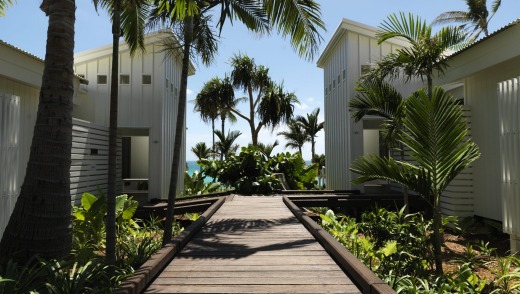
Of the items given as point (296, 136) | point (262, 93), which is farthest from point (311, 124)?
point (262, 93)

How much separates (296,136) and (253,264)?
31704 millimetres

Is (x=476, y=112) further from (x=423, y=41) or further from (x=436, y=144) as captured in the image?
(x=436, y=144)

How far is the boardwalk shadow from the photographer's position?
5319 mm

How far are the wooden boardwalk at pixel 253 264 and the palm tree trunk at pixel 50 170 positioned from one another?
159cm

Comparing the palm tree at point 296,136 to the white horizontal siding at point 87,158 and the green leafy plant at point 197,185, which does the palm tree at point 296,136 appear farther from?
the white horizontal siding at point 87,158

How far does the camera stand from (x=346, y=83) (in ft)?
44.9

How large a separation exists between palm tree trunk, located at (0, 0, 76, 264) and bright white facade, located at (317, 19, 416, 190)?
9.49 meters

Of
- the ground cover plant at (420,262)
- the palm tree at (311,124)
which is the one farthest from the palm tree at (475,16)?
the ground cover plant at (420,262)

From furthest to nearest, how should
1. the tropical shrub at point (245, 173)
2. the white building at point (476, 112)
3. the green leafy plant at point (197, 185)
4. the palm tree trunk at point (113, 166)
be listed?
1. the green leafy plant at point (197, 185)
2. the tropical shrub at point (245, 173)
3. the white building at point (476, 112)
4. the palm tree trunk at point (113, 166)

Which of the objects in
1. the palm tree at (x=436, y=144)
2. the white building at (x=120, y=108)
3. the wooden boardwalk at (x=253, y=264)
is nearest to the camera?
the wooden boardwalk at (x=253, y=264)

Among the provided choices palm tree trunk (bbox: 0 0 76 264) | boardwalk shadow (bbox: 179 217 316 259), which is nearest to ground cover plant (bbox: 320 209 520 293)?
boardwalk shadow (bbox: 179 217 316 259)

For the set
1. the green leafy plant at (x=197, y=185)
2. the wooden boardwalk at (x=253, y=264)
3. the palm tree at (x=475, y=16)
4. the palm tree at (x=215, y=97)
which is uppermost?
the palm tree at (x=475, y=16)

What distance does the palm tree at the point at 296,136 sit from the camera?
35.2m

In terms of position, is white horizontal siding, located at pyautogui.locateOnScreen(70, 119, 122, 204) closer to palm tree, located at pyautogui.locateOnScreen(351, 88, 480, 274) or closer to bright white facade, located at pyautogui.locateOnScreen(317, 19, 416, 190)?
bright white facade, located at pyautogui.locateOnScreen(317, 19, 416, 190)
